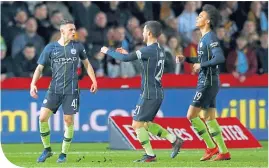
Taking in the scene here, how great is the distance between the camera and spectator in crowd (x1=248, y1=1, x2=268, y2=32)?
2261cm

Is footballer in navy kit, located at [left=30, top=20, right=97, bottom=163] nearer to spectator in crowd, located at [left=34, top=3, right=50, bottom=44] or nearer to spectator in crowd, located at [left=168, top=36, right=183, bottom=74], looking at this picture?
spectator in crowd, located at [left=34, top=3, right=50, bottom=44]

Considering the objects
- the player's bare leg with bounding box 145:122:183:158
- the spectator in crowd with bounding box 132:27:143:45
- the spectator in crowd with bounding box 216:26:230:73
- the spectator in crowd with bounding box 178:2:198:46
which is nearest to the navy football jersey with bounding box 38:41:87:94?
the player's bare leg with bounding box 145:122:183:158

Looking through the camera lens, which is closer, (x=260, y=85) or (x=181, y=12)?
(x=260, y=85)

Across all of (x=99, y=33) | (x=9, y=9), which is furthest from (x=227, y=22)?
(x=9, y=9)

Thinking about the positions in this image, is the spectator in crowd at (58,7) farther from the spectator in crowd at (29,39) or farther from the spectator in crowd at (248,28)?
the spectator in crowd at (248,28)

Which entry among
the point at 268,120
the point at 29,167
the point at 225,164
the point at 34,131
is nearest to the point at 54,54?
the point at 29,167

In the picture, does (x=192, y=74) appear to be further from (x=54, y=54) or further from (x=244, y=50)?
(x=54, y=54)

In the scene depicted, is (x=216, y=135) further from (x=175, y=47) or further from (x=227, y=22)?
(x=227, y=22)

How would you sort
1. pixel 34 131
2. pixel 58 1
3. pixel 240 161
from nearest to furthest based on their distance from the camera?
pixel 240 161 < pixel 34 131 < pixel 58 1

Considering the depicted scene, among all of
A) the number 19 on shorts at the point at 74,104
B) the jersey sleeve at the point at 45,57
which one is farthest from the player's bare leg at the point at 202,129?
the jersey sleeve at the point at 45,57

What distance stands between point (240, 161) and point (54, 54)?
306 centimetres

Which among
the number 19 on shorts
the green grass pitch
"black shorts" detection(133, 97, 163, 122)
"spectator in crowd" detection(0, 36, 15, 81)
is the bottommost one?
the green grass pitch

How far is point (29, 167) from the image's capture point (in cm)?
1543

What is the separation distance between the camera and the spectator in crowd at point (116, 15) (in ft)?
71.8
